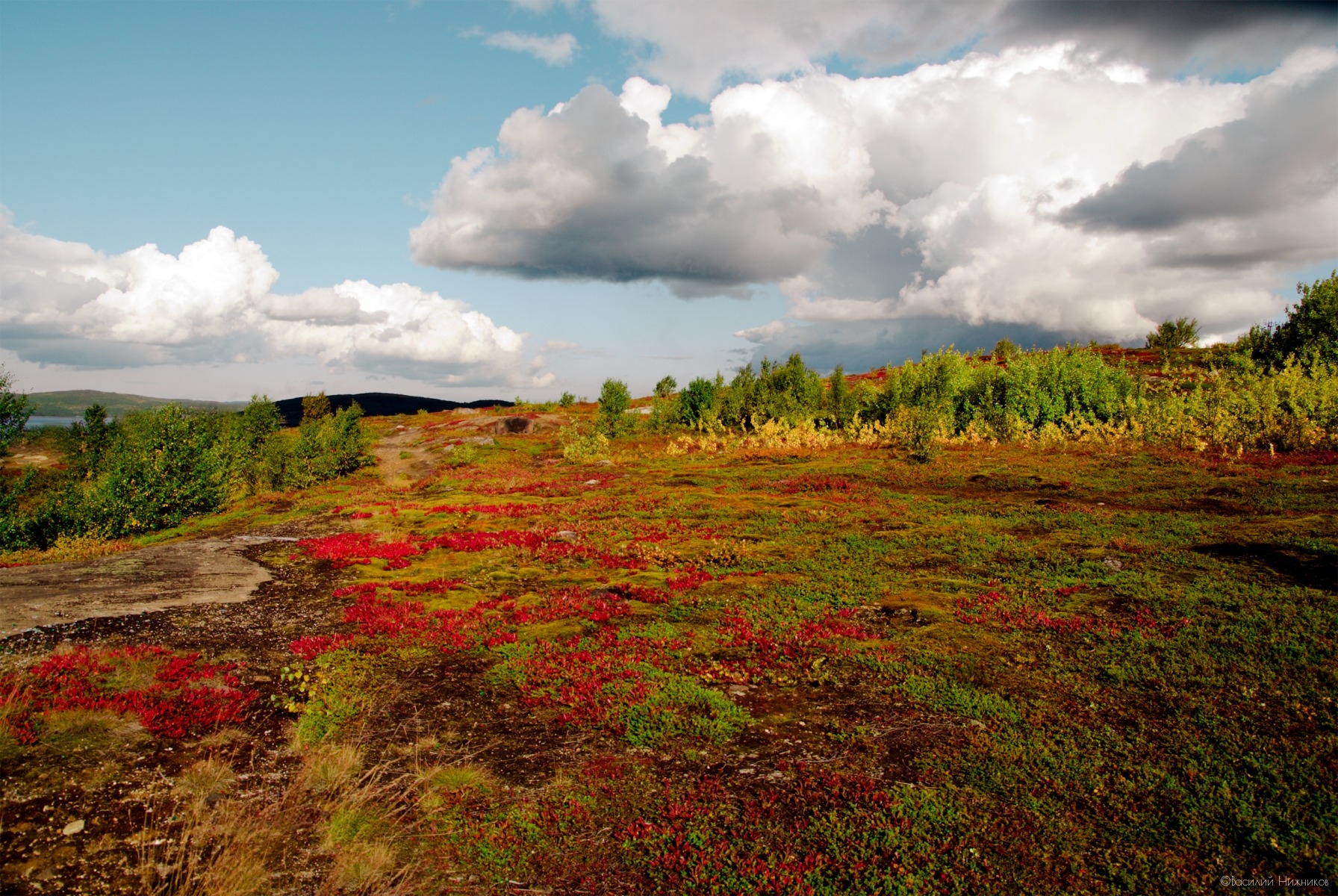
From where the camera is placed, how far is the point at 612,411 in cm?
6856

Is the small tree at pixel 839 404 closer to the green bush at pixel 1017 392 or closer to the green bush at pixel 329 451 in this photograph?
the green bush at pixel 1017 392

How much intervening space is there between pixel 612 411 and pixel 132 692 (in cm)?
5810

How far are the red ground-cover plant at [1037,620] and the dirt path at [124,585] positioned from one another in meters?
20.1

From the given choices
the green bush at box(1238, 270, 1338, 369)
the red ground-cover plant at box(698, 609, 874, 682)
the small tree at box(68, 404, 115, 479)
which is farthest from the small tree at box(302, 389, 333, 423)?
the green bush at box(1238, 270, 1338, 369)

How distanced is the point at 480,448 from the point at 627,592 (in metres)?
52.7

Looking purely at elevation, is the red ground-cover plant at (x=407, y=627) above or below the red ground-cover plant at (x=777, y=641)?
below

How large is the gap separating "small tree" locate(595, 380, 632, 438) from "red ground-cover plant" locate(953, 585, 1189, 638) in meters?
53.6

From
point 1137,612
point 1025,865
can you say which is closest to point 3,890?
point 1025,865

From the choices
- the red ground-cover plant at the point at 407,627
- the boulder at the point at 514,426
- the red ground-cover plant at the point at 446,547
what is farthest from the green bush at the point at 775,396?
the red ground-cover plant at the point at 407,627

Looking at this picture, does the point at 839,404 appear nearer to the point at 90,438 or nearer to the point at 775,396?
the point at 775,396

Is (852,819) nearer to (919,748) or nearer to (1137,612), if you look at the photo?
(919,748)

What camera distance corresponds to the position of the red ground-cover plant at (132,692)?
33.3 feet

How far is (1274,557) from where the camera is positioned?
643 inches

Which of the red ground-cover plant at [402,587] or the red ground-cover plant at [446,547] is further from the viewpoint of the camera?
the red ground-cover plant at [446,547]
